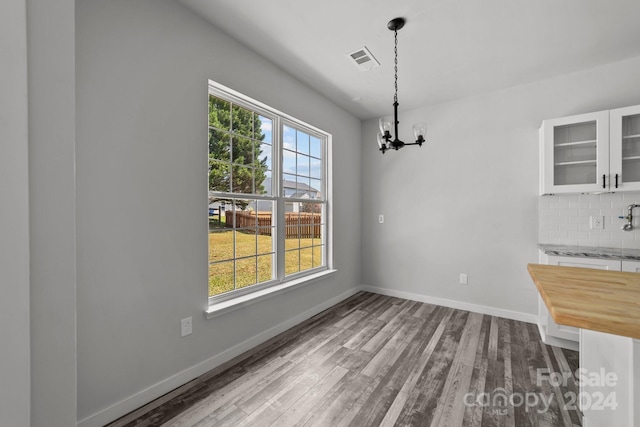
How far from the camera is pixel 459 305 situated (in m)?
3.52

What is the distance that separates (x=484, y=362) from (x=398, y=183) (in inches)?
96.1

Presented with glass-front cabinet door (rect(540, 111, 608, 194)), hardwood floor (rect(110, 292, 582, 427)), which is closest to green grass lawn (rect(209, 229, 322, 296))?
hardwood floor (rect(110, 292, 582, 427))

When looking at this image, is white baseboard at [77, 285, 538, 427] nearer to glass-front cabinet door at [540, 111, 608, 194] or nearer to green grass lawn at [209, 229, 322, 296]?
green grass lawn at [209, 229, 322, 296]

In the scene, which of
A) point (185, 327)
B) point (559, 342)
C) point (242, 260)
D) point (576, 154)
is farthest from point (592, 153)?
point (185, 327)

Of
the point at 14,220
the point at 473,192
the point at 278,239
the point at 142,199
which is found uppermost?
the point at 473,192

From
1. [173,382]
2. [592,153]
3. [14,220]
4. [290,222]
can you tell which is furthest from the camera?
[290,222]

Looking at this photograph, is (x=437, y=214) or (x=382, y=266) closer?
(x=437, y=214)

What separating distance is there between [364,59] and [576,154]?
7.50ft

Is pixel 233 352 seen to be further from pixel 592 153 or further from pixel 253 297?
pixel 592 153

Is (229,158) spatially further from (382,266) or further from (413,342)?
(382,266)

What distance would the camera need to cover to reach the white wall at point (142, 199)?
5.01ft

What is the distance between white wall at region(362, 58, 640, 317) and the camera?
3.00 m

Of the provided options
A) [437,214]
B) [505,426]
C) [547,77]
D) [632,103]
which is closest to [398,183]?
[437,214]

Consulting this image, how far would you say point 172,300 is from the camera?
190 centimetres
